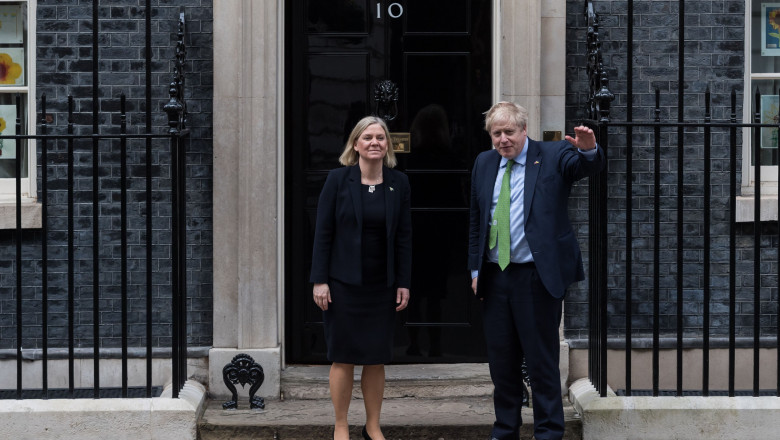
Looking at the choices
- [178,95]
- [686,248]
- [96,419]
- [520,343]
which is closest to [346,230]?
[520,343]

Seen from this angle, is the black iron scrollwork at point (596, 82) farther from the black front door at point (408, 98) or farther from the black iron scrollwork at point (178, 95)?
the black iron scrollwork at point (178, 95)

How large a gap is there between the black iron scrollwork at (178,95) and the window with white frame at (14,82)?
108 centimetres

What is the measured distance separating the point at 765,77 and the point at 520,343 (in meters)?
2.74

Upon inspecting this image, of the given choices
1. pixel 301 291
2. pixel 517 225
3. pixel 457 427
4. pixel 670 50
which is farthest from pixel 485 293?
pixel 670 50

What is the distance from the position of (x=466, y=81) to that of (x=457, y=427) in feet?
7.14

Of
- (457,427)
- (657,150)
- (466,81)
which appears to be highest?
(466,81)

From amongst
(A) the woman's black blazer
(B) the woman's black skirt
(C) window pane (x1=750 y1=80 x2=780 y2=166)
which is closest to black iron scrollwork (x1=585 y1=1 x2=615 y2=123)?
(A) the woman's black blazer

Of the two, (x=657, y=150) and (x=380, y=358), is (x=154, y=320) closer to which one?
(x=380, y=358)

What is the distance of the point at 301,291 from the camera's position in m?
7.04

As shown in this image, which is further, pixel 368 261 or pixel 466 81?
pixel 466 81

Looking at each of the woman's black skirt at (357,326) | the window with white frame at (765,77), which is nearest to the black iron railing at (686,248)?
the window with white frame at (765,77)

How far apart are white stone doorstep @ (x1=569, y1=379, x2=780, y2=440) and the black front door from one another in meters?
1.41

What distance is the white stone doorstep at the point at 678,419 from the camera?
5938mm

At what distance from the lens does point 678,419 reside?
19.5ft
